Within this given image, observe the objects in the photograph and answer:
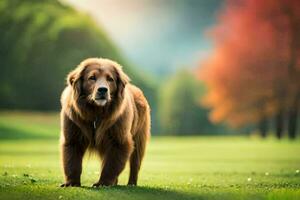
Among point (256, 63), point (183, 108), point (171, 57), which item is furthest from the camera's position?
point (171, 57)

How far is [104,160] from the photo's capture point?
644cm

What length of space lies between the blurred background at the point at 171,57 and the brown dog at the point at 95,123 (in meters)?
14.8

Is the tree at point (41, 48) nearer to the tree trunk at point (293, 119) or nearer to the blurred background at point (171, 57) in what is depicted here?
the blurred background at point (171, 57)

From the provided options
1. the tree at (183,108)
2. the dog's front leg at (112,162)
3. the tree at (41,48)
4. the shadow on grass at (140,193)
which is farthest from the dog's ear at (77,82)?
the tree at (183,108)

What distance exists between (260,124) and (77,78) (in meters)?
19.2

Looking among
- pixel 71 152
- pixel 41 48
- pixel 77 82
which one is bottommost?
pixel 71 152

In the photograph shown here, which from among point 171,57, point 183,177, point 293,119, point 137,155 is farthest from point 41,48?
point 137,155

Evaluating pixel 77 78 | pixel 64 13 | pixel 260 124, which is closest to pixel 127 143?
pixel 77 78

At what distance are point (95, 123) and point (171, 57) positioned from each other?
28.3 meters

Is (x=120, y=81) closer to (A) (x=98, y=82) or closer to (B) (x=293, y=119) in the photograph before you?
(A) (x=98, y=82)

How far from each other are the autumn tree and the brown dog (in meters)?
15.7

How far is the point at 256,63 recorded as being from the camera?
22.4m

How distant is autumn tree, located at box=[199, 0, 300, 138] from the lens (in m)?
21.8

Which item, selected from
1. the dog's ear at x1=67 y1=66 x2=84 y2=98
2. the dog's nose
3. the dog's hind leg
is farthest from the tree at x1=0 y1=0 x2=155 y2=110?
the dog's nose
